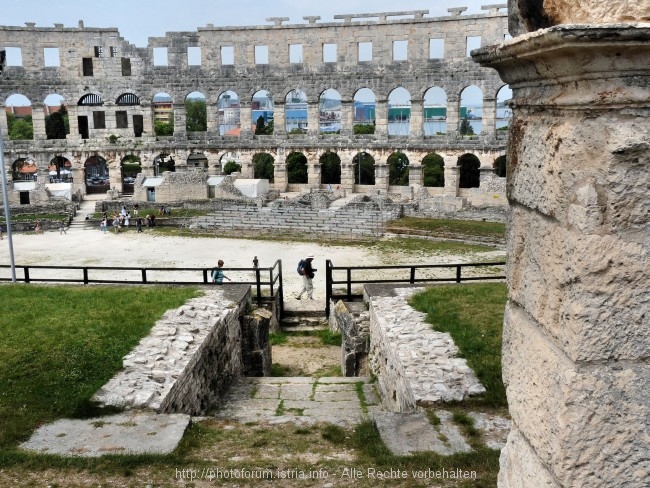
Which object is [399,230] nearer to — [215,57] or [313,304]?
[313,304]

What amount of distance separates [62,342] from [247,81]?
29567 mm

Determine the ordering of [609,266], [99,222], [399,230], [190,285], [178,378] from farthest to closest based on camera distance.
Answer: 1. [99,222]
2. [399,230]
3. [190,285]
4. [178,378]
5. [609,266]

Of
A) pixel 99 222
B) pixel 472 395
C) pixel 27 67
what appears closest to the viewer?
pixel 472 395

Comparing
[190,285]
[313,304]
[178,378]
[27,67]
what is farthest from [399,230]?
[27,67]

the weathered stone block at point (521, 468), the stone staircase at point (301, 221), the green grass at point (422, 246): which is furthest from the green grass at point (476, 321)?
the stone staircase at point (301, 221)

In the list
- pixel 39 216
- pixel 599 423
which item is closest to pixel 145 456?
pixel 599 423

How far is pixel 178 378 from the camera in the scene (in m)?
7.71

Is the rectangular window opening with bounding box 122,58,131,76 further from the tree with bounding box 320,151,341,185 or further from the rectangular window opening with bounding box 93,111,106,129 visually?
the tree with bounding box 320,151,341,185

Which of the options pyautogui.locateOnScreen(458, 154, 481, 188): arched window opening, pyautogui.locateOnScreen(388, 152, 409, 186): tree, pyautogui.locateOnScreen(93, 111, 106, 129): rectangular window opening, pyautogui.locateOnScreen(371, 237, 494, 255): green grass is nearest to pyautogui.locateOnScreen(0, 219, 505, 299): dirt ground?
pyautogui.locateOnScreen(371, 237, 494, 255): green grass

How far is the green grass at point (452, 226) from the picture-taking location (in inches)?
982

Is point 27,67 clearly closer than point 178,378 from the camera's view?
No

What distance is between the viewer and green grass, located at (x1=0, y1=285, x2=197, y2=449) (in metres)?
6.88

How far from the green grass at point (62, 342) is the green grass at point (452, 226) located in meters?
15.1

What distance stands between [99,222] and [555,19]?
2866cm
